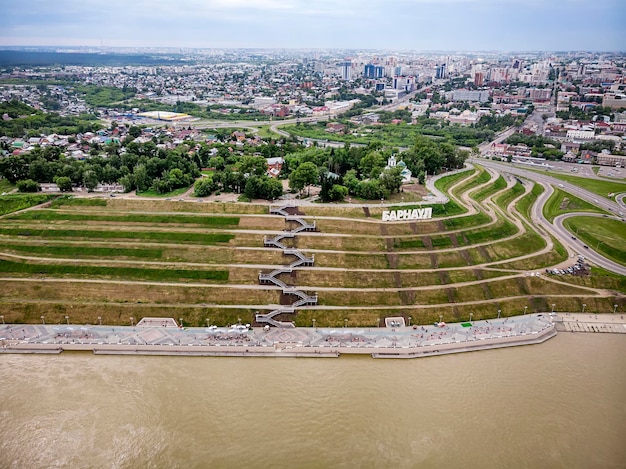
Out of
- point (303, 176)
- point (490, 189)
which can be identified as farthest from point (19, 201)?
point (490, 189)

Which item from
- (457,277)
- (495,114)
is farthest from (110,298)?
(495,114)

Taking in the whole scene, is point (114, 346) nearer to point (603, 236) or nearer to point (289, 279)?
point (289, 279)

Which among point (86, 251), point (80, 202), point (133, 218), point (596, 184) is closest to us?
point (86, 251)

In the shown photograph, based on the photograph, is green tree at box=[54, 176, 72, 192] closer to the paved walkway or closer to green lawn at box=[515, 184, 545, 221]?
the paved walkway

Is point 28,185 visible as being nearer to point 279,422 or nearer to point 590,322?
point 279,422

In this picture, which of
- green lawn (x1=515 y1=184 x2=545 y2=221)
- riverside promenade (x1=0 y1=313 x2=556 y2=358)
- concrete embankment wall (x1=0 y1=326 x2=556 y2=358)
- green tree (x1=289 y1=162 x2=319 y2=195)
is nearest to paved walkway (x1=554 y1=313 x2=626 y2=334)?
riverside promenade (x1=0 y1=313 x2=556 y2=358)

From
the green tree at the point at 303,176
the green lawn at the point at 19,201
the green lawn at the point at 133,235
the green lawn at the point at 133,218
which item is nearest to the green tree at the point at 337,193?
the green tree at the point at 303,176
